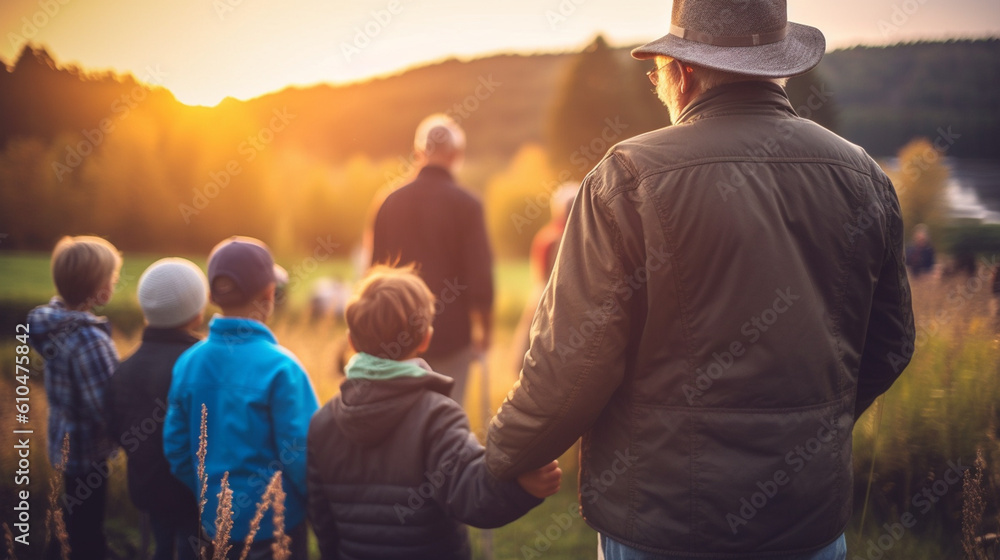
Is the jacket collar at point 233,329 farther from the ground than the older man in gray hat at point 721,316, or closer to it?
closer to it

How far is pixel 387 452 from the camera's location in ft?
6.75

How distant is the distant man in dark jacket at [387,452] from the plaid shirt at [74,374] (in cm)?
146

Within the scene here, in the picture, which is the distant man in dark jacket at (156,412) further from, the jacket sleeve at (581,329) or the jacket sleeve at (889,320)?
the jacket sleeve at (889,320)

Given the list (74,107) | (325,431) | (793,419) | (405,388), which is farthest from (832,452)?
(74,107)

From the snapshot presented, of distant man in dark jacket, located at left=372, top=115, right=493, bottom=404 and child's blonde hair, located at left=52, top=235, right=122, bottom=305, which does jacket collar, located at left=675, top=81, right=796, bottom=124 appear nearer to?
distant man in dark jacket, located at left=372, top=115, right=493, bottom=404

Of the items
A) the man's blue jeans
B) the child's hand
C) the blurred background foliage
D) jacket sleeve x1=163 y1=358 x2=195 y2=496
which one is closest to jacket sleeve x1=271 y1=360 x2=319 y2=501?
jacket sleeve x1=163 y1=358 x2=195 y2=496

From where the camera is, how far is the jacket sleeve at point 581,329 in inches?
56.0

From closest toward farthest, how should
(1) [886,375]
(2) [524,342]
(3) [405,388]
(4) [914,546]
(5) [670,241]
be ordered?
1. (5) [670,241]
2. (1) [886,375]
3. (3) [405,388]
4. (4) [914,546]
5. (2) [524,342]

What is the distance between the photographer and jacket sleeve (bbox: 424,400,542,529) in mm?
1777

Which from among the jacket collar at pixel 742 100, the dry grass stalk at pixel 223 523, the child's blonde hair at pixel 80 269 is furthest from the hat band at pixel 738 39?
the child's blonde hair at pixel 80 269

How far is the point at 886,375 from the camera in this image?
170cm

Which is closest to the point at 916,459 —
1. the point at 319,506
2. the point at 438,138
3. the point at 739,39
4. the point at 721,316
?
the point at 721,316

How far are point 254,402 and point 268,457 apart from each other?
0.23 m

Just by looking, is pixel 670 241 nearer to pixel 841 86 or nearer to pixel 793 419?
pixel 793 419
